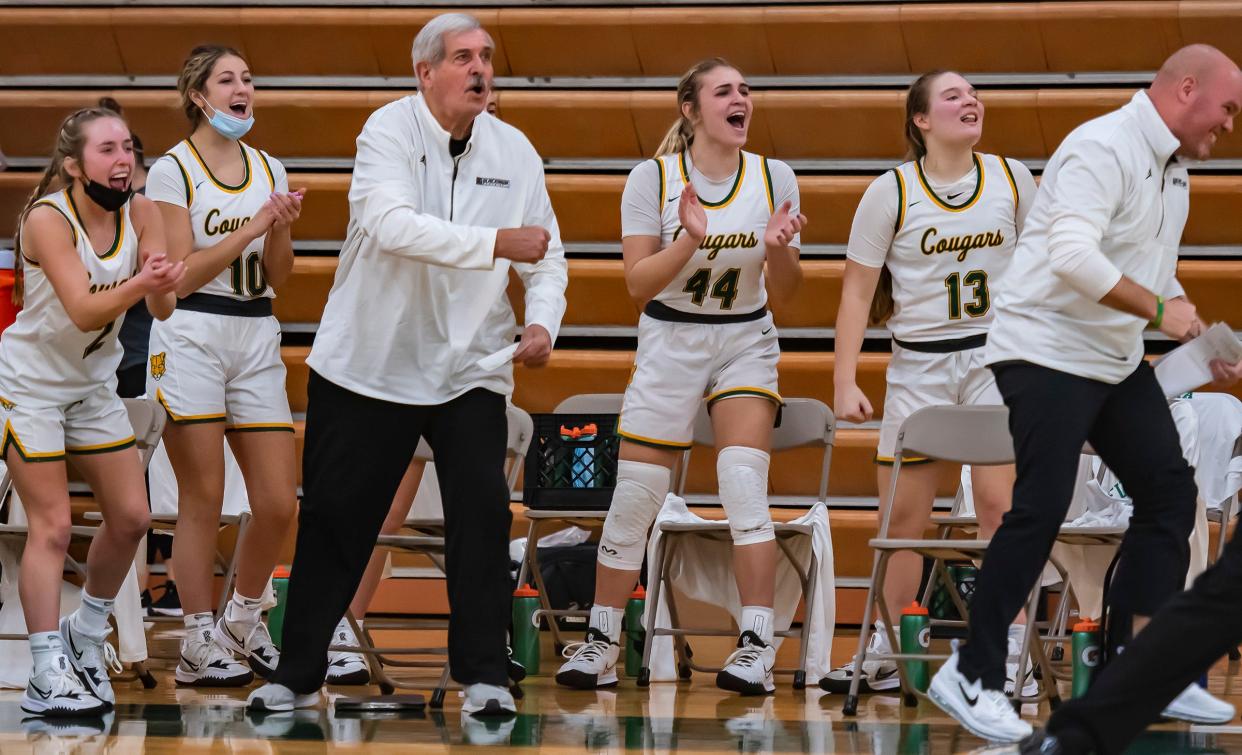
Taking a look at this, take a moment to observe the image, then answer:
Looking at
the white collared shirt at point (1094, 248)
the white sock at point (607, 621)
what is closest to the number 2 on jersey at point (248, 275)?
the white sock at point (607, 621)

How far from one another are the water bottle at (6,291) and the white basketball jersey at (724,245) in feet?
11.3

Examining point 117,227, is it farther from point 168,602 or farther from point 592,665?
point 168,602

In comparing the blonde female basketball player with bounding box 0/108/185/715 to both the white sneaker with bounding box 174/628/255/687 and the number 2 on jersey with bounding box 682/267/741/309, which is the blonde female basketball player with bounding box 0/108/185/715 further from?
the number 2 on jersey with bounding box 682/267/741/309

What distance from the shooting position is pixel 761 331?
4727mm

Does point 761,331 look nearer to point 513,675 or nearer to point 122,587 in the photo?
point 513,675

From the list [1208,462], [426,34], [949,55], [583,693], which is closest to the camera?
[426,34]

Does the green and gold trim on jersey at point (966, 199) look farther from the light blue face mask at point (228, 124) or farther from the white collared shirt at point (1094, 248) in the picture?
the light blue face mask at point (228, 124)

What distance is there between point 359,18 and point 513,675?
448cm

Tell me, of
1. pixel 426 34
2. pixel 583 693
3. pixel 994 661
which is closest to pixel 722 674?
pixel 583 693

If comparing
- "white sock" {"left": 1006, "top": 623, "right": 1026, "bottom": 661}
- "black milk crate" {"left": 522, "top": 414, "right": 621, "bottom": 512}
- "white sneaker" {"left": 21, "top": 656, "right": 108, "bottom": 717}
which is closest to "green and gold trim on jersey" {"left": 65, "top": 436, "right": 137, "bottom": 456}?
"white sneaker" {"left": 21, "top": 656, "right": 108, "bottom": 717}

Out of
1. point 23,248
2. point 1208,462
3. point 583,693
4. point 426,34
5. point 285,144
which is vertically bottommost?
point 583,693

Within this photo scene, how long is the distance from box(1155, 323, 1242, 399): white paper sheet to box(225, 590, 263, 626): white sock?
2675 mm

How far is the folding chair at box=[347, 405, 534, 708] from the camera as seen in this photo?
429 cm

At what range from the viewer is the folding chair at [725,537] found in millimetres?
4695
